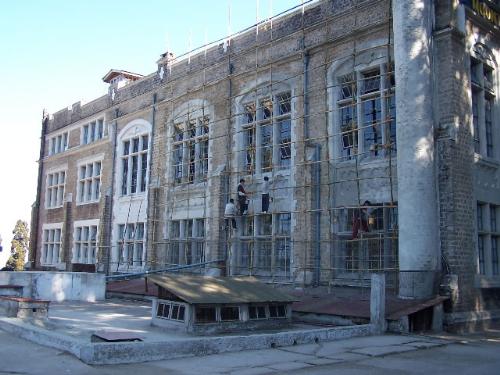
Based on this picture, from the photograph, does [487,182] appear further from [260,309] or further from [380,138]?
[260,309]

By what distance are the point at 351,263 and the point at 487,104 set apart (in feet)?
22.0

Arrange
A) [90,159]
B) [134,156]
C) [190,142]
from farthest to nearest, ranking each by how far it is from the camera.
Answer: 1. [90,159]
2. [134,156]
3. [190,142]

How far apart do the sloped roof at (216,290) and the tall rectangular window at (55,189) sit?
2234cm

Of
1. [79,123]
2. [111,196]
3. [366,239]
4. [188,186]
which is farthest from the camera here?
[79,123]

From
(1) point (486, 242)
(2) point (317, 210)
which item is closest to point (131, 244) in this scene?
(2) point (317, 210)

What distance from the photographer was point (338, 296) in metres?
15.5

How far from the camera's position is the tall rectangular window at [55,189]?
32844mm

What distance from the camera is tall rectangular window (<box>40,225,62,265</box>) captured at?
106 ft

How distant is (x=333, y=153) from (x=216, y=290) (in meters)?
6.98

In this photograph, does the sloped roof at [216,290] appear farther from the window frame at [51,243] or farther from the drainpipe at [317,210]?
the window frame at [51,243]

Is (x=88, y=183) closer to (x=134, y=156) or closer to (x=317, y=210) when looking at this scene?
(x=134, y=156)

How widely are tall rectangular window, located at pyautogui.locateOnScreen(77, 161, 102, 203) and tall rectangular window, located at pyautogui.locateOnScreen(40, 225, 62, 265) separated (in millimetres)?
3366

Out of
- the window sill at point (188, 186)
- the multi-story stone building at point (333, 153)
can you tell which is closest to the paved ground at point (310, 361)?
the multi-story stone building at point (333, 153)

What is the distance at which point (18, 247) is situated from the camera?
49.0 m
